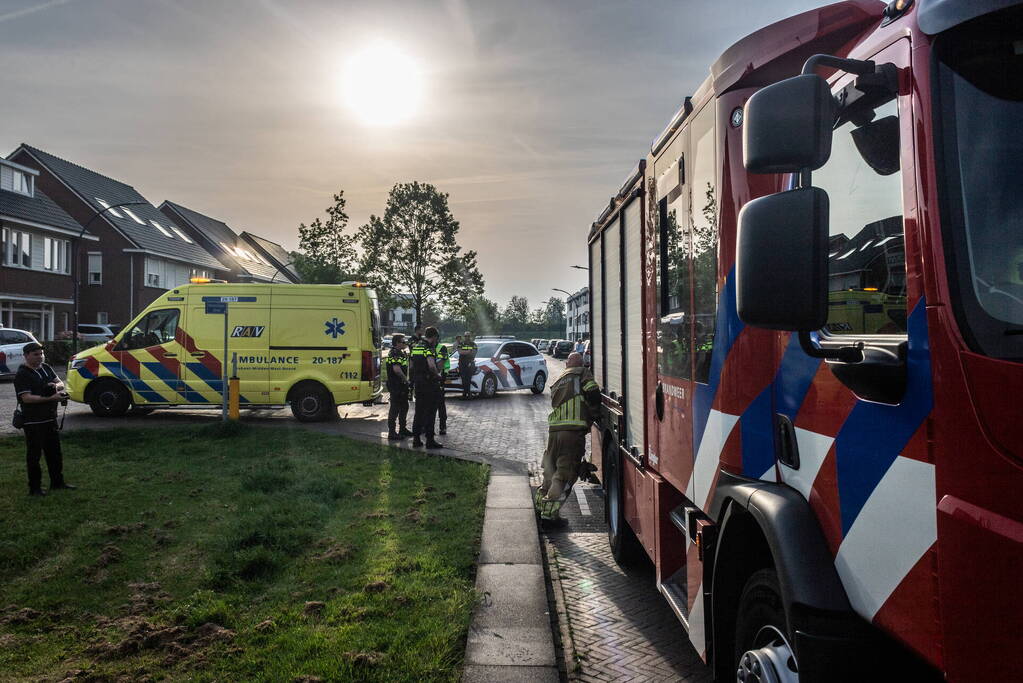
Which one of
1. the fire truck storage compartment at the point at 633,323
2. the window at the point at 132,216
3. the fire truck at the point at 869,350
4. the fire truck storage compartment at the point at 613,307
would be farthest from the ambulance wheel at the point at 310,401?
the window at the point at 132,216

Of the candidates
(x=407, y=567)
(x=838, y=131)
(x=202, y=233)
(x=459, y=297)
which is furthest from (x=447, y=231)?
(x=838, y=131)

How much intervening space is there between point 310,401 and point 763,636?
1378 centimetres

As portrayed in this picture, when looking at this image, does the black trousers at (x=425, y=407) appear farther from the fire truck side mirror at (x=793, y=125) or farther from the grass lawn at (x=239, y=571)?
the fire truck side mirror at (x=793, y=125)

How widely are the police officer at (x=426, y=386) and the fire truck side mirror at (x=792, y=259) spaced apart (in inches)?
399

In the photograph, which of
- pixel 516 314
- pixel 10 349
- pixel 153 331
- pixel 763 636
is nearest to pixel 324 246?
pixel 10 349

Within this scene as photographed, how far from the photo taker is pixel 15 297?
1331 inches

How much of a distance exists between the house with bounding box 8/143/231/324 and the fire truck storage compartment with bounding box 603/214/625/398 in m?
39.3

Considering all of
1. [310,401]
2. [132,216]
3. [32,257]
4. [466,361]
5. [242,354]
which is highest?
[132,216]

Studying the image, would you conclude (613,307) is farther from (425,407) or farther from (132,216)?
(132,216)

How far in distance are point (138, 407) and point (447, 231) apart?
31.5 m

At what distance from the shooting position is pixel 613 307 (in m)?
6.33

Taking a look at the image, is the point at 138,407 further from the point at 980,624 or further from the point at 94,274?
the point at 94,274

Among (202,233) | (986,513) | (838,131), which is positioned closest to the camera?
(986,513)

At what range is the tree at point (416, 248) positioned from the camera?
4572 cm
